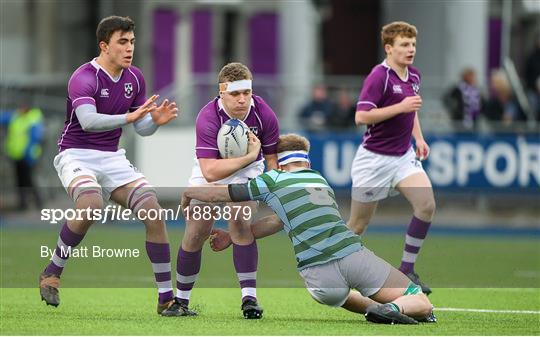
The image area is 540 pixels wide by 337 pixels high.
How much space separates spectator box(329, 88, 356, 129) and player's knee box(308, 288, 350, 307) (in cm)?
1271

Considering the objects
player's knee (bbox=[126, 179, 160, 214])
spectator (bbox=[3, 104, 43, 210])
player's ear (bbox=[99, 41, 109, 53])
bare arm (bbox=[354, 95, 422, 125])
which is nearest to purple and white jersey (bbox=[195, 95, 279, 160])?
player's knee (bbox=[126, 179, 160, 214])

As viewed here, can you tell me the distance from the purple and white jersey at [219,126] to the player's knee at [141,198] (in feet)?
2.01

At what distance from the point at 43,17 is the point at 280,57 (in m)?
5.54

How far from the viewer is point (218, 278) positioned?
46.1 ft

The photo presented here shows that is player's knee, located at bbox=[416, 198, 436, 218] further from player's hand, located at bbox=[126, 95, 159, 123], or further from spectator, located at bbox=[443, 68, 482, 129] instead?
spectator, located at bbox=[443, 68, 482, 129]

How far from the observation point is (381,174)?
12.5 metres

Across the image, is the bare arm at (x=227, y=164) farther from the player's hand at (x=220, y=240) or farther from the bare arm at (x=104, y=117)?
the bare arm at (x=104, y=117)

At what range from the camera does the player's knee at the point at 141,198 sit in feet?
34.7

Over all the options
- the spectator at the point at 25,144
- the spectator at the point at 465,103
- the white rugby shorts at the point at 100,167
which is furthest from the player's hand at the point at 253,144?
the spectator at the point at 25,144

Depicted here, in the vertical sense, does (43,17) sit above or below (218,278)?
above

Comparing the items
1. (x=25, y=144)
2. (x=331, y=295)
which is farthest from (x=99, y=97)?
(x=25, y=144)

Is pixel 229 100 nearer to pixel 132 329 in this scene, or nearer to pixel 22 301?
pixel 132 329

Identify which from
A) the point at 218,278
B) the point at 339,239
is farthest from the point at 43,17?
the point at 339,239

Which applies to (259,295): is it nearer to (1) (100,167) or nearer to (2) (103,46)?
(1) (100,167)
